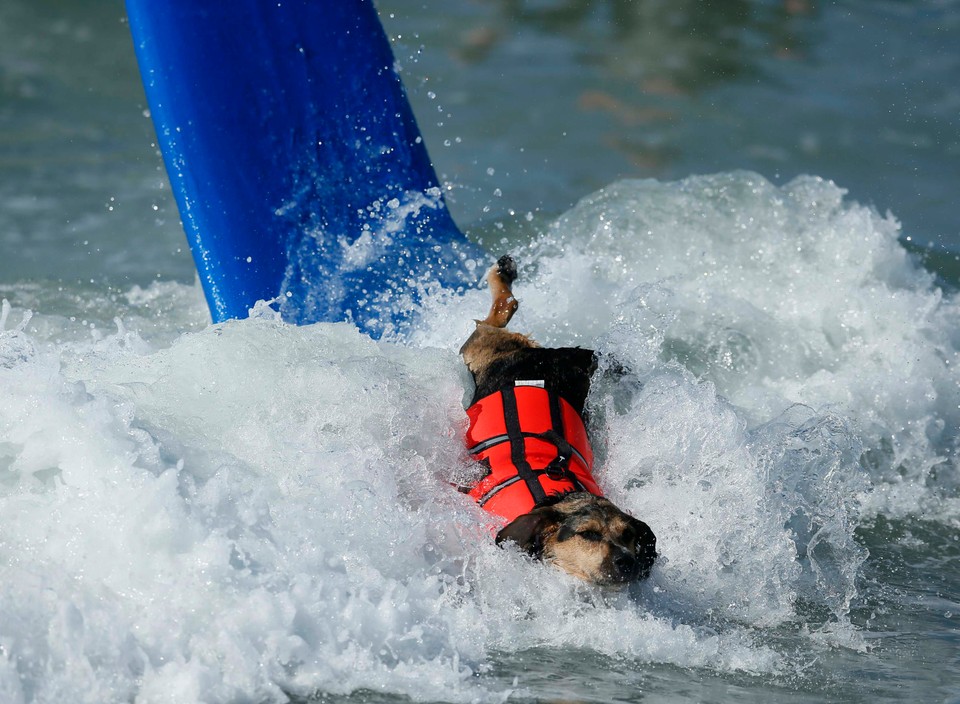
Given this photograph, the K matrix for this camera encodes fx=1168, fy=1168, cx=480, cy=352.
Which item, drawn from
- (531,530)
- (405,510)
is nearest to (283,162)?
(405,510)

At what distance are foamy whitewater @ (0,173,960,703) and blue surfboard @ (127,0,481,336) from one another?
46 cm

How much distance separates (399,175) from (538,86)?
12.7ft

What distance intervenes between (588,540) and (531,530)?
177 mm

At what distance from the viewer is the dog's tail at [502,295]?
17.1ft

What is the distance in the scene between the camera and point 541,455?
4086mm

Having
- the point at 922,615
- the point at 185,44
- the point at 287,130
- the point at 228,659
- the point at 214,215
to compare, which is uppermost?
the point at 185,44

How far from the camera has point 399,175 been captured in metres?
6.32

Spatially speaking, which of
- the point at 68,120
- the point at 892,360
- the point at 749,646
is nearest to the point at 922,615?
the point at 749,646

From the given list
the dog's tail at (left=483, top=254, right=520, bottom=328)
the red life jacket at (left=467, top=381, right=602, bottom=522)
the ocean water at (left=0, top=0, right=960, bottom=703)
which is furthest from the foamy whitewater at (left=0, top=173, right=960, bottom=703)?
the dog's tail at (left=483, top=254, right=520, bottom=328)

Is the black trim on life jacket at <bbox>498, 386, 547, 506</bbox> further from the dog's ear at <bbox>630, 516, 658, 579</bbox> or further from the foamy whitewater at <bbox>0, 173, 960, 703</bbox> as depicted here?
the dog's ear at <bbox>630, 516, 658, 579</bbox>

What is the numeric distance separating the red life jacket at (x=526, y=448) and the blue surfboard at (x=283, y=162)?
4.94 ft

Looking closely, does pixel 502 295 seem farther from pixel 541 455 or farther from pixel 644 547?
pixel 644 547

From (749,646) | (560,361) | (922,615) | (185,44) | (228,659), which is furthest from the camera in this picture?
(185,44)

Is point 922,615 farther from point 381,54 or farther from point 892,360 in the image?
point 381,54
